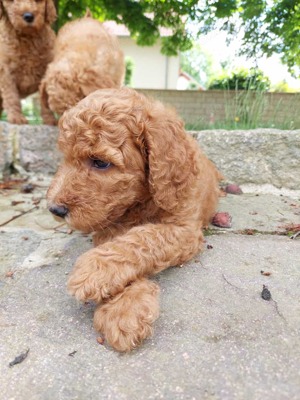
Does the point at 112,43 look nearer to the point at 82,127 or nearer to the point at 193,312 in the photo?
the point at 82,127

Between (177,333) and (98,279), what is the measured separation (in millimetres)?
427

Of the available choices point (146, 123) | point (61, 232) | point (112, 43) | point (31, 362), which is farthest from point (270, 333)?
point (112, 43)

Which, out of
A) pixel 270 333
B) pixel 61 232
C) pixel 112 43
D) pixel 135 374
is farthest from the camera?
pixel 112 43

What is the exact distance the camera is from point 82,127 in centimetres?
200

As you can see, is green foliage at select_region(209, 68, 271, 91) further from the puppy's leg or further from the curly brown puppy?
the puppy's leg

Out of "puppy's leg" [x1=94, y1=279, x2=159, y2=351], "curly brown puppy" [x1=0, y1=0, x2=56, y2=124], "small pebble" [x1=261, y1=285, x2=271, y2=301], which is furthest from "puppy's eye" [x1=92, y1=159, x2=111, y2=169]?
"curly brown puppy" [x1=0, y1=0, x2=56, y2=124]

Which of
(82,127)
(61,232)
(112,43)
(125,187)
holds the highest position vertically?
(112,43)

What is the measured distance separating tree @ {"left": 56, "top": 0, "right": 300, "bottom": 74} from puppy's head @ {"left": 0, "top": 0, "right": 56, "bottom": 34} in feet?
6.40

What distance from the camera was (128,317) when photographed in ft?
5.32

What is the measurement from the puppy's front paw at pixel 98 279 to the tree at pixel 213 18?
4588 millimetres

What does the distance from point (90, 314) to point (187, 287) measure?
54 centimetres

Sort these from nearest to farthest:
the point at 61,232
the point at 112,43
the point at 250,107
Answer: the point at 61,232
the point at 112,43
the point at 250,107

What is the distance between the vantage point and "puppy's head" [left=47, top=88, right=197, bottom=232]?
201 cm

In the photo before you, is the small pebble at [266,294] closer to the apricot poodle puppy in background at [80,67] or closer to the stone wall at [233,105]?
the apricot poodle puppy in background at [80,67]
